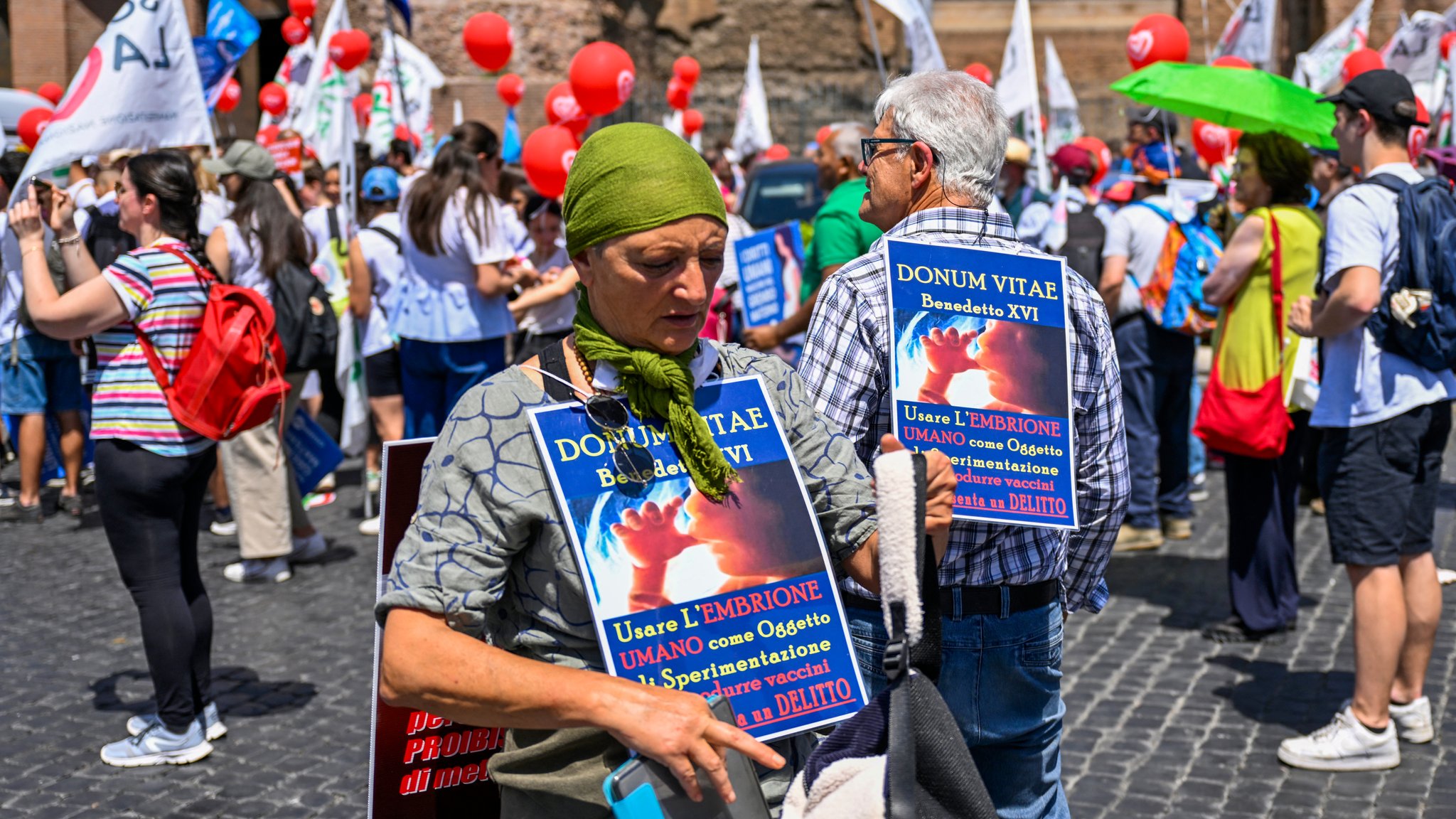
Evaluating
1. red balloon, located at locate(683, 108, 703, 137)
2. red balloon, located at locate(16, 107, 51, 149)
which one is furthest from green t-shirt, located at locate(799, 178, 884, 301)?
red balloon, located at locate(683, 108, 703, 137)

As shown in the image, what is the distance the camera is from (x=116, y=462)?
438 centimetres

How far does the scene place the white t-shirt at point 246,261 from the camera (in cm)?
668

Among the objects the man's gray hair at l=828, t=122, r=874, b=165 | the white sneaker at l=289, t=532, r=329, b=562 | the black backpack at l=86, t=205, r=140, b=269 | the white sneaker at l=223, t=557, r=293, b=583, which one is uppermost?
the man's gray hair at l=828, t=122, r=874, b=165

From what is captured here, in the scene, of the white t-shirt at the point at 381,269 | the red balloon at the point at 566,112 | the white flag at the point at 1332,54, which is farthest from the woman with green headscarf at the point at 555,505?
the white flag at the point at 1332,54

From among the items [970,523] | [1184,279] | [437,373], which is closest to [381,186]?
[437,373]

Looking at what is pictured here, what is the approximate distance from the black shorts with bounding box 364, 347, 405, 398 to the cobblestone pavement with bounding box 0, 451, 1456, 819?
2.82 ft

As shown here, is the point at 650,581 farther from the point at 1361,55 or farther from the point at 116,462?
the point at 1361,55

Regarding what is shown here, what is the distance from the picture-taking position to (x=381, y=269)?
7250mm

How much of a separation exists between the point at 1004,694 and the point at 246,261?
17.0ft

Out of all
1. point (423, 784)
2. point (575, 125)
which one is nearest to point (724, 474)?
point (423, 784)

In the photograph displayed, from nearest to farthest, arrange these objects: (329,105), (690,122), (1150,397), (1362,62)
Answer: (1150,397) → (1362,62) → (329,105) → (690,122)

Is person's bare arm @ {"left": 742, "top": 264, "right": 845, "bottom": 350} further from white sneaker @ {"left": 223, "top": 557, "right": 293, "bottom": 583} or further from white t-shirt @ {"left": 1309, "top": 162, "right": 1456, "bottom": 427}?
white sneaker @ {"left": 223, "top": 557, "right": 293, "bottom": 583}

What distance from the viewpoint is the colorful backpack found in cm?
700

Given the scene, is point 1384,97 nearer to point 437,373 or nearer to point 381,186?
point 437,373
